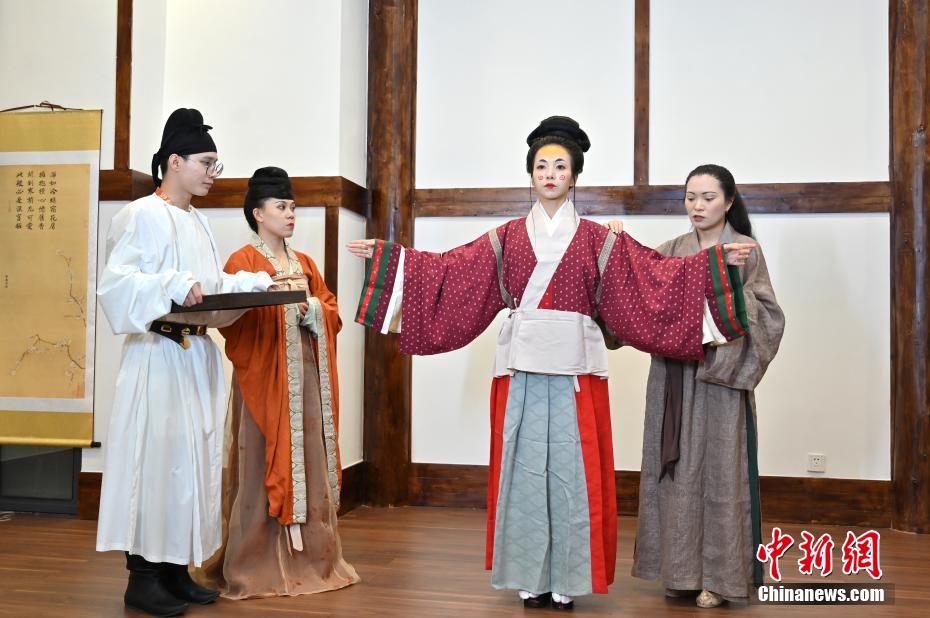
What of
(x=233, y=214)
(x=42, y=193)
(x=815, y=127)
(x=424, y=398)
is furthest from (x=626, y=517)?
(x=42, y=193)

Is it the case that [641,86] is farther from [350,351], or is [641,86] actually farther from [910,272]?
[350,351]

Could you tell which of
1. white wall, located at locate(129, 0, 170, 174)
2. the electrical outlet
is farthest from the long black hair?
white wall, located at locate(129, 0, 170, 174)

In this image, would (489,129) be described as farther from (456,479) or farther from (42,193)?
(42,193)

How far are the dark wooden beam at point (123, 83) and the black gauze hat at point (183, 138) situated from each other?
5.02 ft

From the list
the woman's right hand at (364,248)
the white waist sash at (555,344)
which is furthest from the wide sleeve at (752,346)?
the woman's right hand at (364,248)

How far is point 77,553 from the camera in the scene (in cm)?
359

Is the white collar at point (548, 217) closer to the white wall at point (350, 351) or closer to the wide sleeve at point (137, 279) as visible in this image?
the wide sleeve at point (137, 279)

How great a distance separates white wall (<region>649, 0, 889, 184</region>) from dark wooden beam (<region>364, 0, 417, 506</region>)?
1.35m

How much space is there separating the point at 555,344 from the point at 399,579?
1.13m

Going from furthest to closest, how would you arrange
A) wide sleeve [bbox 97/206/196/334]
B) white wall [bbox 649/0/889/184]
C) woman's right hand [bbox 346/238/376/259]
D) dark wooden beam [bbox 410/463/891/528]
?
white wall [bbox 649/0/889/184]
dark wooden beam [bbox 410/463/891/528]
woman's right hand [bbox 346/238/376/259]
wide sleeve [bbox 97/206/196/334]

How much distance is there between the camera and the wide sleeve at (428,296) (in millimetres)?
3049

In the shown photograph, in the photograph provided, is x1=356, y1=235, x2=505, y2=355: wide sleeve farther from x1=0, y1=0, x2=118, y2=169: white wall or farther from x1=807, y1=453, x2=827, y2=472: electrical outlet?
x1=807, y1=453, x2=827, y2=472: electrical outlet

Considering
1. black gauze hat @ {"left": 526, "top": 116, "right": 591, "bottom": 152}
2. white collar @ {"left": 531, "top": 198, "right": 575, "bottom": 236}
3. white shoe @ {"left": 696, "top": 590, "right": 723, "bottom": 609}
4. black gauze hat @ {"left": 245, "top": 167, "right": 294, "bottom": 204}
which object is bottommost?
white shoe @ {"left": 696, "top": 590, "right": 723, "bottom": 609}

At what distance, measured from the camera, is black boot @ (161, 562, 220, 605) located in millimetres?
2935
